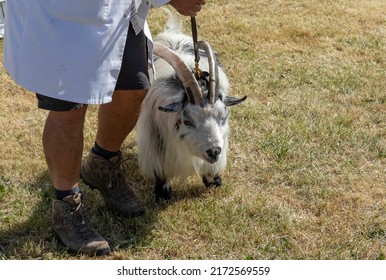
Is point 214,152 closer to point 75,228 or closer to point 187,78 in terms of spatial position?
point 187,78

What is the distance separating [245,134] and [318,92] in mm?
1134

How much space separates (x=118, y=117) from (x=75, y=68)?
752 millimetres

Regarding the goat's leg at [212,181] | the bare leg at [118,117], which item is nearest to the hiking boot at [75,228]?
the bare leg at [118,117]

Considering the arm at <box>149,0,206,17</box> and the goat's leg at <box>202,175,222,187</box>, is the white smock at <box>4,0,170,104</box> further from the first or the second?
the goat's leg at <box>202,175,222,187</box>

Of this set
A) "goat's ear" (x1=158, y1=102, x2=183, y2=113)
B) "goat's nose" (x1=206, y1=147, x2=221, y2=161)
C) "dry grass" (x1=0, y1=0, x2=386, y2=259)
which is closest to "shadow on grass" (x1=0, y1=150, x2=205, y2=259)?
"dry grass" (x1=0, y1=0, x2=386, y2=259)

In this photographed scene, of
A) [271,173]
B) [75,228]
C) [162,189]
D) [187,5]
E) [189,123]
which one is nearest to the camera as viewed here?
[187,5]

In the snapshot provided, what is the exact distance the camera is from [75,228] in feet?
11.7

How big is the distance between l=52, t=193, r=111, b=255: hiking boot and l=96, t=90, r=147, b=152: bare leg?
17.5 inches

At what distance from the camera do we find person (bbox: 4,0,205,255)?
2.99m

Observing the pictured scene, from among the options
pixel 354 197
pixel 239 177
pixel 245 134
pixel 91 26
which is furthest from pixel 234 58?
pixel 91 26

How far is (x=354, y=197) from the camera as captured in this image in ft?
13.6

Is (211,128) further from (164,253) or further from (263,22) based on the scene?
(263,22)

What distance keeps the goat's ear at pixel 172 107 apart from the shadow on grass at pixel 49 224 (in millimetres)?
661

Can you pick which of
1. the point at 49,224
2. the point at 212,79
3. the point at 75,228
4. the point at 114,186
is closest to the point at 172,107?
the point at 212,79
